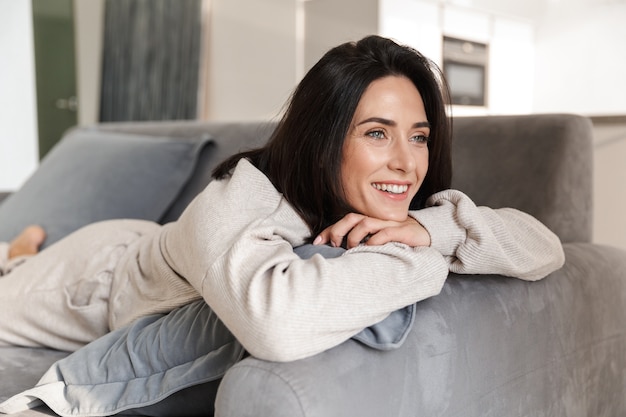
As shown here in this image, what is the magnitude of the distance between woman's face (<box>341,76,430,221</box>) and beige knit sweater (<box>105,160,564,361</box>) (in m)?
0.08

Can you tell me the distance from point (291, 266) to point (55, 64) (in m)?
5.50

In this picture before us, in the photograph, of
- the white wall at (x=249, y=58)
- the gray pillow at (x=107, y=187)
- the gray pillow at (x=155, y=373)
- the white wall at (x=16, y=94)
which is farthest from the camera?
the white wall at (x=16, y=94)

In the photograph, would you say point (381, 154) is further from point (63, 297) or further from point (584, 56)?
point (584, 56)

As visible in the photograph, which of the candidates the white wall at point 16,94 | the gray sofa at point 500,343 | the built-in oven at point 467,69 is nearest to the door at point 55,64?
the white wall at point 16,94

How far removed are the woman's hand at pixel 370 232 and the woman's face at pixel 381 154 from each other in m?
0.04

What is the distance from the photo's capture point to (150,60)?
4770 millimetres

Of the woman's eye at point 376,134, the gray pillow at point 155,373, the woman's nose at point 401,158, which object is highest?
the woman's eye at point 376,134

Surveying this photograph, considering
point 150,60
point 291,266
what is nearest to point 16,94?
point 150,60

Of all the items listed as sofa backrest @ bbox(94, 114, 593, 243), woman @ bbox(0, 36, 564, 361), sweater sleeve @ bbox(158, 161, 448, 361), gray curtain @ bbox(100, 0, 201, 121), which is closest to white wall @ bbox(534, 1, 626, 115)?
sofa backrest @ bbox(94, 114, 593, 243)

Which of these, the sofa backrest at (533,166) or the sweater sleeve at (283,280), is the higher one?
the sofa backrest at (533,166)

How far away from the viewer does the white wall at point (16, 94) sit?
4.44 meters

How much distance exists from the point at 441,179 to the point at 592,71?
48.4 inches

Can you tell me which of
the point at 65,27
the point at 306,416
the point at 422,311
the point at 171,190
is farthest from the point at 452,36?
the point at 65,27

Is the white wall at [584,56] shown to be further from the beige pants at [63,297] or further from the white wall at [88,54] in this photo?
the white wall at [88,54]
